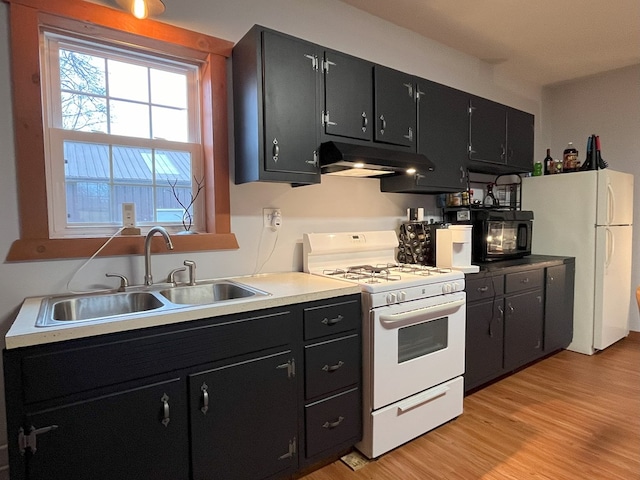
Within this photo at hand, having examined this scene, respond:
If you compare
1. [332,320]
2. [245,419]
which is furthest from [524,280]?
[245,419]

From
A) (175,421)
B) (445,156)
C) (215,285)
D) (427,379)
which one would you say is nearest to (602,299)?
(445,156)

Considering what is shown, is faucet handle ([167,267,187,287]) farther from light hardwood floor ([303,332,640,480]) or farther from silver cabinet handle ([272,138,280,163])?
light hardwood floor ([303,332,640,480])

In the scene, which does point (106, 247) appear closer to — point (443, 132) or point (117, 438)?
point (117, 438)

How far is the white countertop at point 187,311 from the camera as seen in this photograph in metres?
1.14

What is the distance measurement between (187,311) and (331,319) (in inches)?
27.6

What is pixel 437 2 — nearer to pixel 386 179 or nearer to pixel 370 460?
pixel 386 179

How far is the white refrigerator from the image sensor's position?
3283mm

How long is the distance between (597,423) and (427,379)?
1.14m

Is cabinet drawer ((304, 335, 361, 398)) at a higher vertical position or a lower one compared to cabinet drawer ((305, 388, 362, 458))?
higher

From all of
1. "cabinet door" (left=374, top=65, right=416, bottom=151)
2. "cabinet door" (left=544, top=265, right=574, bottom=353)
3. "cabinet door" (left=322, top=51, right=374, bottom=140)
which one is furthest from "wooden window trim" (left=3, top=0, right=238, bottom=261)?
"cabinet door" (left=544, top=265, right=574, bottom=353)

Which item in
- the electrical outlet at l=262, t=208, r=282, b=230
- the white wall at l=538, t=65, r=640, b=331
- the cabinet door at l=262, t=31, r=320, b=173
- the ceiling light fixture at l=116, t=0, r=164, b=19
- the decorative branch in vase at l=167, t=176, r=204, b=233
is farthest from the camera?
the white wall at l=538, t=65, r=640, b=331

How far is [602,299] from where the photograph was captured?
10.9 ft

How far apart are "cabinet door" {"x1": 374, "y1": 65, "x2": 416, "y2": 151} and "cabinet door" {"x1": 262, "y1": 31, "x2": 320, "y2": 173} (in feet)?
1.60

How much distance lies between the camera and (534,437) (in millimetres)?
2125
